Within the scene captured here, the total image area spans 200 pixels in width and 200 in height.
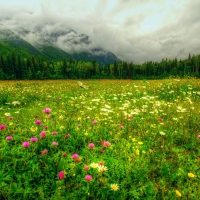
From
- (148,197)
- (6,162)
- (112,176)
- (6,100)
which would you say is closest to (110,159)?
(112,176)

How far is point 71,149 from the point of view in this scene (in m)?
3.64

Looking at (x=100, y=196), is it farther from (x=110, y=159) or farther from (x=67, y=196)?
(x=110, y=159)

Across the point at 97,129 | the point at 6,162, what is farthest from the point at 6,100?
the point at 6,162

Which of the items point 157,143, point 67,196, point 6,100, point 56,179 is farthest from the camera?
point 6,100

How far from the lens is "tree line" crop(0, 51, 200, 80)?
76.0m

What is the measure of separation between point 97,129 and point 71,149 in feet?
4.31

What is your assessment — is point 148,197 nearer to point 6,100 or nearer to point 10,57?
point 6,100

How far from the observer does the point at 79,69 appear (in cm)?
9431

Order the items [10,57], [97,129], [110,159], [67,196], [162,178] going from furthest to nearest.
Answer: [10,57] → [97,129] → [110,159] → [162,178] → [67,196]

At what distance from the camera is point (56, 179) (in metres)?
2.80

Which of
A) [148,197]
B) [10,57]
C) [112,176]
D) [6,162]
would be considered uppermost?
[10,57]

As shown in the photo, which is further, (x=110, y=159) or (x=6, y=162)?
(x=110, y=159)

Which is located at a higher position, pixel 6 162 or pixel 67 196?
pixel 6 162

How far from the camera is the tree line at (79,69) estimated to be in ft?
249
